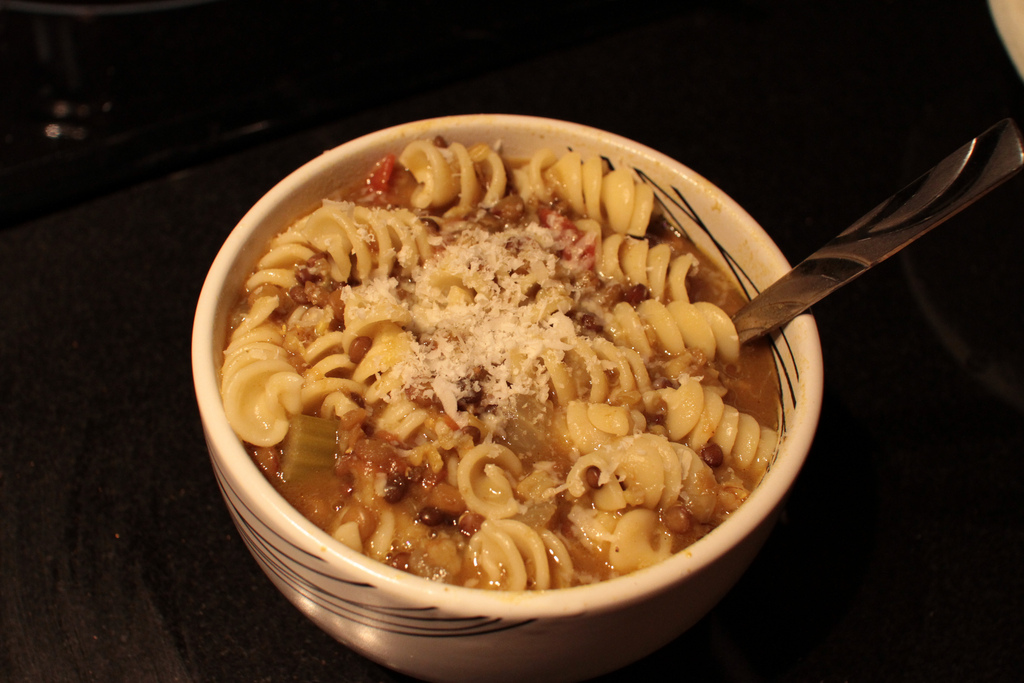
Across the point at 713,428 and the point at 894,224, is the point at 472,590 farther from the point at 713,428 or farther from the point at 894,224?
the point at 894,224

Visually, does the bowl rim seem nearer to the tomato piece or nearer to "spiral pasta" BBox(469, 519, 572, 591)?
"spiral pasta" BBox(469, 519, 572, 591)

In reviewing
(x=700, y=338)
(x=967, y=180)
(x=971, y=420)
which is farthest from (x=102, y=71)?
(x=971, y=420)

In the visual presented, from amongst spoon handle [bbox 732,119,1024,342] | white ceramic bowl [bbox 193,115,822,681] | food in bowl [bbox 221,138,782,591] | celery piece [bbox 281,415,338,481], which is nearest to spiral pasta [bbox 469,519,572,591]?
food in bowl [bbox 221,138,782,591]

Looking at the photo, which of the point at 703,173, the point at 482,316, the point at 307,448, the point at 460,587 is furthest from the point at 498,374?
the point at 703,173

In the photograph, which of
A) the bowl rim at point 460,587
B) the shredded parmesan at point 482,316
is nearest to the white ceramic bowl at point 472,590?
the bowl rim at point 460,587

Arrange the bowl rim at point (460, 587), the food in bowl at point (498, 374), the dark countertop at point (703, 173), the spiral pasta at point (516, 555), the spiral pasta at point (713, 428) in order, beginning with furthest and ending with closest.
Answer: the dark countertop at point (703, 173) → the spiral pasta at point (713, 428) → the food in bowl at point (498, 374) → the spiral pasta at point (516, 555) → the bowl rim at point (460, 587)

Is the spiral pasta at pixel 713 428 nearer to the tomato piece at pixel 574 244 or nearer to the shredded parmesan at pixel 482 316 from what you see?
the shredded parmesan at pixel 482 316
